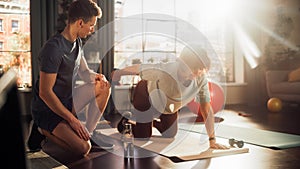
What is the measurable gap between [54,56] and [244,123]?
2.44 meters

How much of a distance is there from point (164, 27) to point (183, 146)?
322cm

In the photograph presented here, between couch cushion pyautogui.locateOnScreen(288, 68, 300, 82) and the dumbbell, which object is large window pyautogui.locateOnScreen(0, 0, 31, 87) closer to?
the dumbbell

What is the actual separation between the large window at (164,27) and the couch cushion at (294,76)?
1151 mm

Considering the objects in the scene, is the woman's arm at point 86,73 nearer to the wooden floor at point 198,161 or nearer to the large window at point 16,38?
the wooden floor at point 198,161

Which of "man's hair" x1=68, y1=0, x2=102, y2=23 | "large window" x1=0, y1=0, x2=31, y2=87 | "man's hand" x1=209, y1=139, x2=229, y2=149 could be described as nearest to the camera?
"man's hair" x1=68, y1=0, x2=102, y2=23

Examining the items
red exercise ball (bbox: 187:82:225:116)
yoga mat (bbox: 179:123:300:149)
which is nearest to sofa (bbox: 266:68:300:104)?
red exercise ball (bbox: 187:82:225:116)

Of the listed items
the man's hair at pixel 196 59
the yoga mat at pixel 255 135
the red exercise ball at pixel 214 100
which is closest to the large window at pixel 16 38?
the red exercise ball at pixel 214 100

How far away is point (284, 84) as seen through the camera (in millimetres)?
5328

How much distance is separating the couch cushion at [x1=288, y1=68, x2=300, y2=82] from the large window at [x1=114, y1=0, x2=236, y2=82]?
1151 mm

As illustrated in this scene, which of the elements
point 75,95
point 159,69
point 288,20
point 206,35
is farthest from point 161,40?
point 75,95

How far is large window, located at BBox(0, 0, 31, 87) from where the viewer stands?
4859mm

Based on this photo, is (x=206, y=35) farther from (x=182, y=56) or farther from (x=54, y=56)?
(x=54, y=56)

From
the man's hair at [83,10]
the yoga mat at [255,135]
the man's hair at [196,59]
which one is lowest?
the yoga mat at [255,135]

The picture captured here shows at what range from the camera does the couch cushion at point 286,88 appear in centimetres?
510
